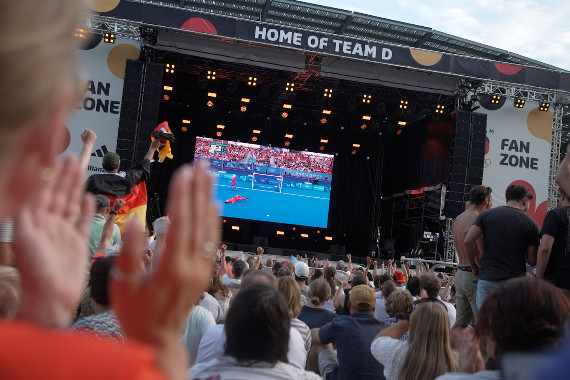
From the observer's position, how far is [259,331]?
81.9 inches

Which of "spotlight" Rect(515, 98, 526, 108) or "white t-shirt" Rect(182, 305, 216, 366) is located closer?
"white t-shirt" Rect(182, 305, 216, 366)

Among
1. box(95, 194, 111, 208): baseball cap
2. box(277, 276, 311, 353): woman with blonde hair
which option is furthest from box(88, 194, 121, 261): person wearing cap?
box(277, 276, 311, 353): woman with blonde hair

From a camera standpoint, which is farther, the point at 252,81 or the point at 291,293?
the point at 252,81

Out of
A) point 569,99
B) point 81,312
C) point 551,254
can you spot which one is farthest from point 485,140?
point 81,312

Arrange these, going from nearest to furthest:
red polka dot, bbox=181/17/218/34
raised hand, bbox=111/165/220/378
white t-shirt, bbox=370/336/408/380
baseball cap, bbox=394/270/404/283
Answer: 1. raised hand, bbox=111/165/220/378
2. white t-shirt, bbox=370/336/408/380
3. baseball cap, bbox=394/270/404/283
4. red polka dot, bbox=181/17/218/34

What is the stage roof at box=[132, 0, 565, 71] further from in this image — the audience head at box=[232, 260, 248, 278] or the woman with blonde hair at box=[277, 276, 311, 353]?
the woman with blonde hair at box=[277, 276, 311, 353]

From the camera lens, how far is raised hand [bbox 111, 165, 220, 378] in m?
0.60

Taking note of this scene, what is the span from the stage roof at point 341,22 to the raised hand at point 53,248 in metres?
17.2

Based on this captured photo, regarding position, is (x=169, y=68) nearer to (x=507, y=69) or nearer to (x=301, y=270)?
(x=507, y=69)

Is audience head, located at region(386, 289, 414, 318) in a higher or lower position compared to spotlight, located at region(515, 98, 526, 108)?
lower

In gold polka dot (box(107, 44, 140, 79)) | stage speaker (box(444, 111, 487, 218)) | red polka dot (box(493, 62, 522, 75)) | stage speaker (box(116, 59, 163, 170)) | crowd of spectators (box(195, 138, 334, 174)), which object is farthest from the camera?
crowd of spectators (box(195, 138, 334, 174))

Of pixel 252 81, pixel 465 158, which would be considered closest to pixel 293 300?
pixel 465 158

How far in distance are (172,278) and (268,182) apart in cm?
1719

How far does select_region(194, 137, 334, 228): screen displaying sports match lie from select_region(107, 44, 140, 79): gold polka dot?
5645 mm
